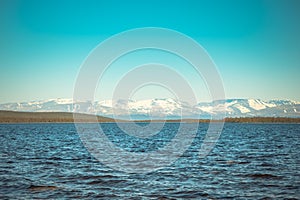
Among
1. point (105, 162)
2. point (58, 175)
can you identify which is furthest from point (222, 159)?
point (58, 175)

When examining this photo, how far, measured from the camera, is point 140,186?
2572 centimetres

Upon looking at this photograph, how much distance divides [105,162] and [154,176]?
9.94 metres

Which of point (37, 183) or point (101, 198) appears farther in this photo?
point (37, 183)

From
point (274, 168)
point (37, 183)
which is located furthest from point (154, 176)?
point (274, 168)

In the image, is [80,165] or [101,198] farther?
[80,165]

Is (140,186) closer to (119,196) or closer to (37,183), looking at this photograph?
(119,196)

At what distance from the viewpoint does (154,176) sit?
29766mm

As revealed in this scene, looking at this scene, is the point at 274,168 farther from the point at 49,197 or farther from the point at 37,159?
the point at 37,159

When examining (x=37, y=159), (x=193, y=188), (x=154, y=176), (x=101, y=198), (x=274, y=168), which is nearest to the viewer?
(x=101, y=198)

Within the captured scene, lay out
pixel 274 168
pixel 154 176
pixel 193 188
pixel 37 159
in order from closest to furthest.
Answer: pixel 193 188 → pixel 154 176 → pixel 274 168 → pixel 37 159

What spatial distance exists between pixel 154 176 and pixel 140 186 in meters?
4.20

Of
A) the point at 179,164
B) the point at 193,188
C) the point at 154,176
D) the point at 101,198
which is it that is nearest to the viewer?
the point at 101,198

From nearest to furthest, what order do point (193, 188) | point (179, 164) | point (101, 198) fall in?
point (101, 198)
point (193, 188)
point (179, 164)

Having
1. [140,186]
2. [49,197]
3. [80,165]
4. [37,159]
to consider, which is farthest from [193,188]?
[37,159]
